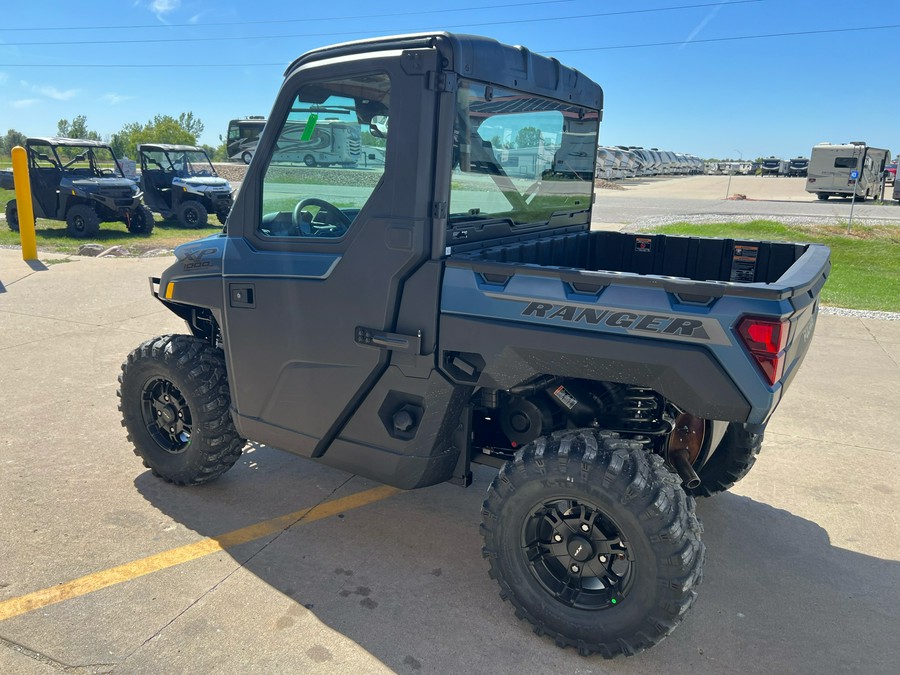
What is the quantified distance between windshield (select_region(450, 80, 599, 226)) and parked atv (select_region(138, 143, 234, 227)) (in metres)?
15.0

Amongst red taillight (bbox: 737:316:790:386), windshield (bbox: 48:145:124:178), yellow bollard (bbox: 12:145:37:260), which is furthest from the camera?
windshield (bbox: 48:145:124:178)

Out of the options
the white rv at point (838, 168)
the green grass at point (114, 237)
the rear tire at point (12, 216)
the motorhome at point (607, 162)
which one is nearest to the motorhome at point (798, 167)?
the motorhome at point (607, 162)

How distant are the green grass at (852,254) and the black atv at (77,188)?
38.3ft

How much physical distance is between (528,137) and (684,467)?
1.78 meters

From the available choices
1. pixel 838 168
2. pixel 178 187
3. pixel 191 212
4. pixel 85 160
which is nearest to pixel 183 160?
pixel 178 187

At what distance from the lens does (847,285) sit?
1095cm

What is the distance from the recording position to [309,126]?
329 centimetres

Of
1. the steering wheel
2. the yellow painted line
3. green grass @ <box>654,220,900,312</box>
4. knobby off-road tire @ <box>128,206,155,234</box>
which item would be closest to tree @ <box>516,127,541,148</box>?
the steering wheel

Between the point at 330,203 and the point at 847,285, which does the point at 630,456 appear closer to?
the point at 330,203

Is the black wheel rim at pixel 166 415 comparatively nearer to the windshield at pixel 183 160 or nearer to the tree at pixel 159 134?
the windshield at pixel 183 160

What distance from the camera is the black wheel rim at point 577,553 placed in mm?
2840

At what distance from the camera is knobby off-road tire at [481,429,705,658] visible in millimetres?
2670

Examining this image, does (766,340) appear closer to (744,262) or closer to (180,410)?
(744,262)

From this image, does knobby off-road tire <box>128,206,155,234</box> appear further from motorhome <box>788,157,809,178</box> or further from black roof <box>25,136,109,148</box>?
motorhome <box>788,157,809,178</box>
